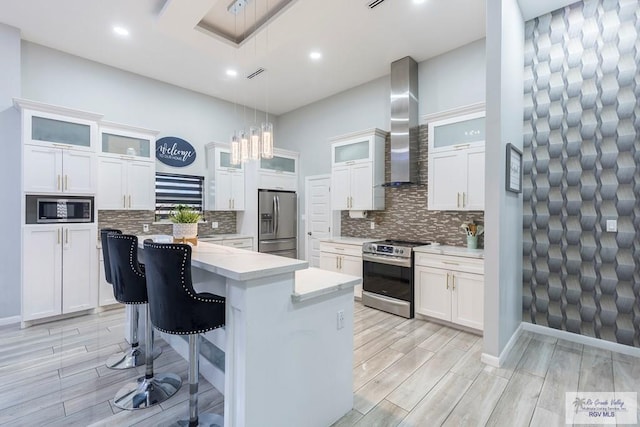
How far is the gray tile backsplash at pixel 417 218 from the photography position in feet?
13.3

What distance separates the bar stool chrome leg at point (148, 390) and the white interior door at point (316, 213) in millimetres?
3740

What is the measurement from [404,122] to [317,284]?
328 centimetres

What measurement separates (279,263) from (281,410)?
814 millimetres

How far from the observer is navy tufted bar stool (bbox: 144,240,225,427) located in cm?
160

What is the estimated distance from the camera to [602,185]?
2.96 metres

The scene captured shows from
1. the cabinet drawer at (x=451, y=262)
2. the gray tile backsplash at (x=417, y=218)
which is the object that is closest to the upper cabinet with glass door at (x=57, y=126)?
the gray tile backsplash at (x=417, y=218)

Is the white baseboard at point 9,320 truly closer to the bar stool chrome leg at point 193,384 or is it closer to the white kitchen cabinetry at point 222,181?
the white kitchen cabinetry at point 222,181

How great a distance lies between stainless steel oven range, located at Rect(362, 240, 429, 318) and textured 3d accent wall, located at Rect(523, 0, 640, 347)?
4.29 feet

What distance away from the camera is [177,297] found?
162 centimetres

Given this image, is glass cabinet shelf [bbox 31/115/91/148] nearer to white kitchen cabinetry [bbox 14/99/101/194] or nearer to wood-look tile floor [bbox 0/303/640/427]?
white kitchen cabinetry [bbox 14/99/101/194]

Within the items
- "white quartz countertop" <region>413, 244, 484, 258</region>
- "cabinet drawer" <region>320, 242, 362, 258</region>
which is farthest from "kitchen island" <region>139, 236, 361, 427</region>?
"cabinet drawer" <region>320, 242, 362, 258</region>

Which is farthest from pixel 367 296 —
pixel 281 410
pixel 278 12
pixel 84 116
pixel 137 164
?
pixel 84 116

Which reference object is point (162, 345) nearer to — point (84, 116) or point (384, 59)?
point (84, 116)

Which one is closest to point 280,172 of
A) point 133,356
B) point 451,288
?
point 451,288
